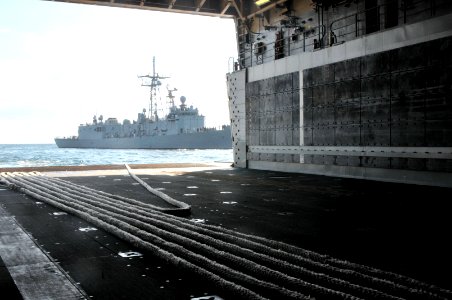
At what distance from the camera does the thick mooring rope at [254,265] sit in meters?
4.35

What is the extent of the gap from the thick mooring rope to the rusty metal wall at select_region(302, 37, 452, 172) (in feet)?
34.7

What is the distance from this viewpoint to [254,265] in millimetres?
5199

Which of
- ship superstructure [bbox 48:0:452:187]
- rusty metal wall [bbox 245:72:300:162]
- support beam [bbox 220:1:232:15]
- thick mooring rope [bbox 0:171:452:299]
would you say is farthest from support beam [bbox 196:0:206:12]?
thick mooring rope [bbox 0:171:452:299]

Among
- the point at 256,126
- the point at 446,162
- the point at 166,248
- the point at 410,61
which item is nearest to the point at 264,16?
the point at 256,126

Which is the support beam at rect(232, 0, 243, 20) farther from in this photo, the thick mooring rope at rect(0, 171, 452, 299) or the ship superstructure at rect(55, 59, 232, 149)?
the ship superstructure at rect(55, 59, 232, 149)

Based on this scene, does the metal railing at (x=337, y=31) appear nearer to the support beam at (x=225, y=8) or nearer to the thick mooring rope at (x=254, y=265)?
the support beam at (x=225, y=8)

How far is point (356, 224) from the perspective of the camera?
8.26 m

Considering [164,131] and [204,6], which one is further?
[164,131]

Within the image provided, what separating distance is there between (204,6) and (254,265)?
26076mm

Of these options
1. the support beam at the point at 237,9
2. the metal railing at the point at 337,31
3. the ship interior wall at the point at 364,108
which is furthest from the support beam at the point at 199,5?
the ship interior wall at the point at 364,108

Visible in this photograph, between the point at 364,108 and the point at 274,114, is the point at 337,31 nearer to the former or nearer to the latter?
the point at 364,108

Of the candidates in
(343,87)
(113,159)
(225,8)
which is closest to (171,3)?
(225,8)

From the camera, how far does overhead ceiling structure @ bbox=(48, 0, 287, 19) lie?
1069 inches

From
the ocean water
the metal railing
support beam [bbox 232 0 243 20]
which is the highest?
support beam [bbox 232 0 243 20]
